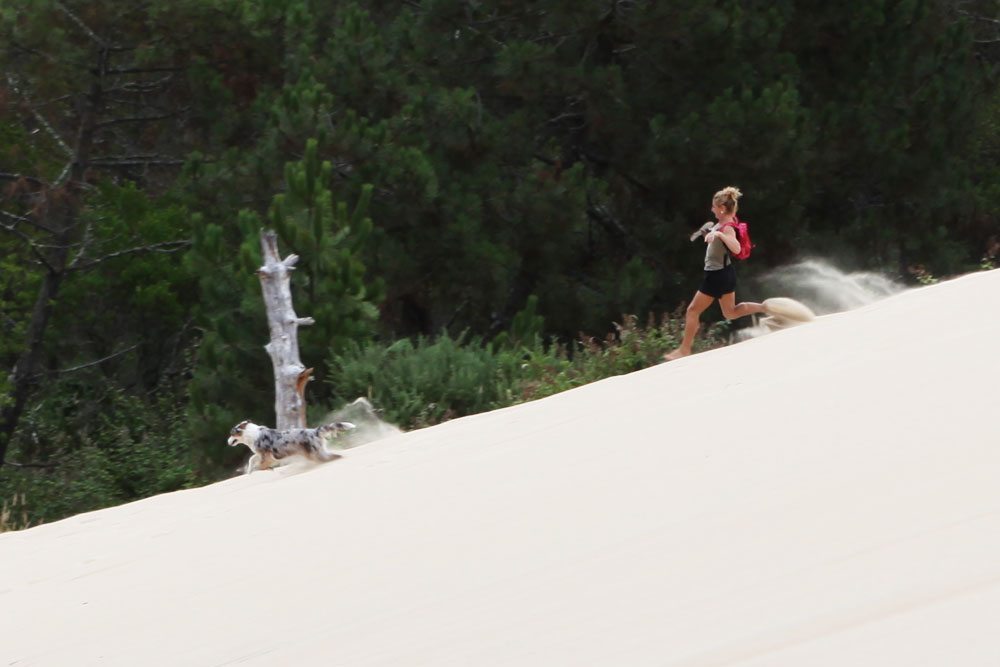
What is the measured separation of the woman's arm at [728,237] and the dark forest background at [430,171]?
5286 millimetres

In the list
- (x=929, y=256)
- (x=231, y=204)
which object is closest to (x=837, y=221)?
(x=929, y=256)

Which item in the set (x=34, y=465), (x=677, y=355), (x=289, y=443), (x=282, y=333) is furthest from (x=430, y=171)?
(x=289, y=443)

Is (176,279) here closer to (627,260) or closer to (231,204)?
(231,204)

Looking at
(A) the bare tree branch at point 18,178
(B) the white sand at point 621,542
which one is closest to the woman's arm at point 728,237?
(B) the white sand at point 621,542

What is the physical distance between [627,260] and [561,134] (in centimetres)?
179

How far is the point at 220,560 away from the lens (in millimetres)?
5855

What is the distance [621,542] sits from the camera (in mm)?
4836

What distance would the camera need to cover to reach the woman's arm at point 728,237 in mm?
8973

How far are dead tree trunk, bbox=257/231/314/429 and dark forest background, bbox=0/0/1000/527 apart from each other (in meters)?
2.01

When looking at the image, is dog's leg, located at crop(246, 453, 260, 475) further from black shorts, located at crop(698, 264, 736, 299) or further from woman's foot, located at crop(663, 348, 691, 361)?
black shorts, located at crop(698, 264, 736, 299)

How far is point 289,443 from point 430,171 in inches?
368

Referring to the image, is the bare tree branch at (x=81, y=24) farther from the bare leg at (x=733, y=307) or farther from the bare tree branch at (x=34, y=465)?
the bare leg at (x=733, y=307)

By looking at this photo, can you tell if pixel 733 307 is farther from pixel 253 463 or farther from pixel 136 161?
pixel 136 161

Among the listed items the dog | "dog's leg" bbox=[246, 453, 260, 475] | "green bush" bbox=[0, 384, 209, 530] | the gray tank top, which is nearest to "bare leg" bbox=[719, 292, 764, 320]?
the gray tank top
